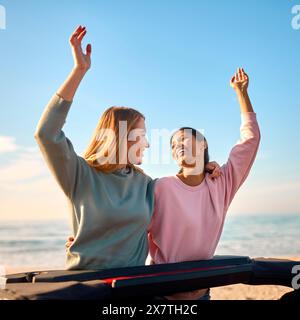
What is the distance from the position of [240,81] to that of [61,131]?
969mm

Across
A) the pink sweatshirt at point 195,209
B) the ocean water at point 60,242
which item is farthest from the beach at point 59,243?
the pink sweatshirt at point 195,209

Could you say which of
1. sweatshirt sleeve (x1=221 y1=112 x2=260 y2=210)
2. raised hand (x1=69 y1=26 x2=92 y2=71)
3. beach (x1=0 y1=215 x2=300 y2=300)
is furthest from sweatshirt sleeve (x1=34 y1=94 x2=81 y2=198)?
beach (x1=0 y1=215 x2=300 y2=300)

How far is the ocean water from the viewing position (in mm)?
12484

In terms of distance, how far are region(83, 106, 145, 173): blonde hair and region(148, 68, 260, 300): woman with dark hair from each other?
0.83ft

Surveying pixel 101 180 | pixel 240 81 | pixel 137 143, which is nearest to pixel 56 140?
pixel 101 180

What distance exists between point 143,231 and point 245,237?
16785 millimetres

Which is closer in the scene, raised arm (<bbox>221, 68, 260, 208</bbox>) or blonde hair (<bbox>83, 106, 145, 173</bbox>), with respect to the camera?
blonde hair (<bbox>83, 106, 145, 173</bbox>)

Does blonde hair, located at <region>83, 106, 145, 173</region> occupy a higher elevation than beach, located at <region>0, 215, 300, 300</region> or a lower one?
higher

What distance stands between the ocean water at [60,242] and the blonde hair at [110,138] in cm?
939

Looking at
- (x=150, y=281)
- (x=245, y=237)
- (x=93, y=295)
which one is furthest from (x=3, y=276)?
(x=245, y=237)

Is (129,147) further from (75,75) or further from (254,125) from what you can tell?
(254,125)

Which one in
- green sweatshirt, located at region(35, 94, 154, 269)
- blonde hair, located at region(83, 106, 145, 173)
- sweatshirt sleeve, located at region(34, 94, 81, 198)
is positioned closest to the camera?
sweatshirt sleeve, located at region(34, 94, 81, 198)

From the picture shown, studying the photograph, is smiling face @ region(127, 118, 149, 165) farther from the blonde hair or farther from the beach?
the beach

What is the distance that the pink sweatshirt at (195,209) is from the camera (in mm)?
1944
